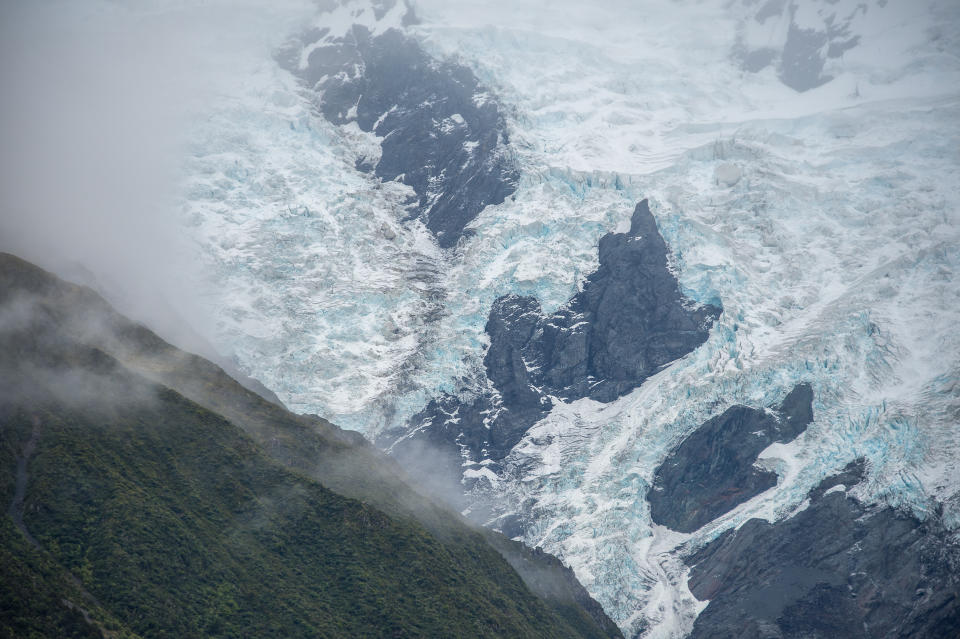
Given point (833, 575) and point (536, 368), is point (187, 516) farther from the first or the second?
point (536, 368)

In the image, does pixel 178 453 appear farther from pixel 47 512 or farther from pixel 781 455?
pixel 781 455

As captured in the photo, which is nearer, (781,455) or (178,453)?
(178,453)

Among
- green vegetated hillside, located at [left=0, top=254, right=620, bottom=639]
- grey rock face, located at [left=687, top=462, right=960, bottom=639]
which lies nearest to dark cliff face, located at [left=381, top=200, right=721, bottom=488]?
grey rock face, located at [left=687, top=462, right=960, bottom=639]

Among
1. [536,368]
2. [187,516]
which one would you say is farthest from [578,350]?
[187,516]

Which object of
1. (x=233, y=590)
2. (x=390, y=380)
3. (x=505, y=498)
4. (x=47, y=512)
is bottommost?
(x=505, y=498)

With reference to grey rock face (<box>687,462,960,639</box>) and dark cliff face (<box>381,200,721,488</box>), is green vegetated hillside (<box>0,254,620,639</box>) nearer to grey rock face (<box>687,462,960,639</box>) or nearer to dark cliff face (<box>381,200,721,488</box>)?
grey rock face (<box>687,462,960,639</box>)

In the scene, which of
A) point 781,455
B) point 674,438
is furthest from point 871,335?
point 674,438
